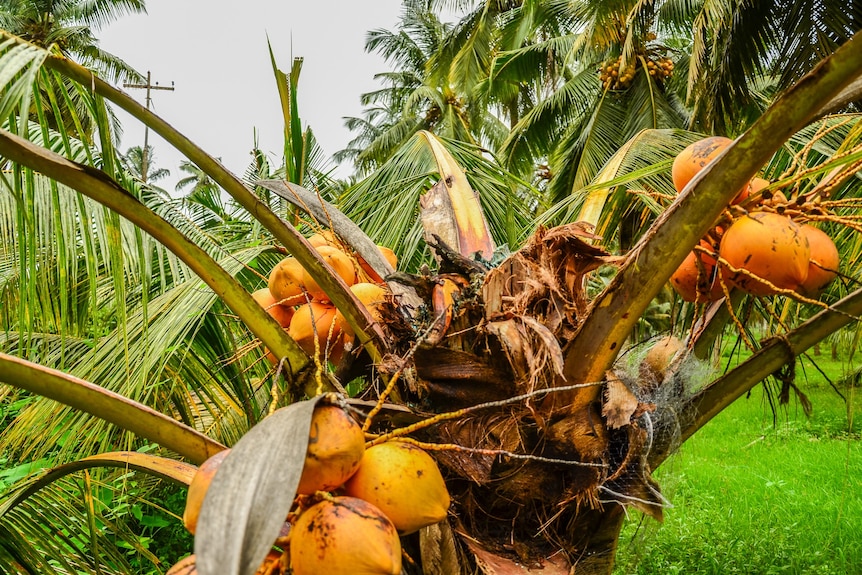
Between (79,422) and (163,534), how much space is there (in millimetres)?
2872

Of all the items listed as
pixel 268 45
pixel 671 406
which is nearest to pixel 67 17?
pixel 268 45

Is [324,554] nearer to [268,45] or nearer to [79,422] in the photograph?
[79,422]

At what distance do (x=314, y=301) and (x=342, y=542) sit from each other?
0.82m

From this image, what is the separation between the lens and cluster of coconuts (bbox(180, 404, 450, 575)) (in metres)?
0.79

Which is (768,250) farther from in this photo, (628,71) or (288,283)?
(628,71)

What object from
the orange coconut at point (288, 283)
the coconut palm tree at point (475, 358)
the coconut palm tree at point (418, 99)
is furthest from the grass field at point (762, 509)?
the coconut palm tree at point (418, 99)

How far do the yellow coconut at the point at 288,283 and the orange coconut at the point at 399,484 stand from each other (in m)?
0.66

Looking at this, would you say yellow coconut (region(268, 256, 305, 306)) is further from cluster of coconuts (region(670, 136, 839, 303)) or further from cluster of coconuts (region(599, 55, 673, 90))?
cluster of coconuts (region(599, 55, 673, 90))

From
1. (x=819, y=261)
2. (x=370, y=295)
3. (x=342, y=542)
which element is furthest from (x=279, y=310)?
(x=819, y=261)

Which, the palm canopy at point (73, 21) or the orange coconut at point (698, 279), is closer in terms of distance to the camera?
the orange coconut at point (698, 279)

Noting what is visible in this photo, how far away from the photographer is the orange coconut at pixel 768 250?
1.20 meters

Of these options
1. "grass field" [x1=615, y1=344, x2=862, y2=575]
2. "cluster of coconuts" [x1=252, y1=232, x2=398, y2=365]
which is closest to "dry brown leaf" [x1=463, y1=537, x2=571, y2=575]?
"grass field" [x1=615, y1=344, x2=862, y2=575]

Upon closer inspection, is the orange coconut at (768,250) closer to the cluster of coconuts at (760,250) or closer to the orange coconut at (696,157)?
the cluster of coconuts at (760,250)

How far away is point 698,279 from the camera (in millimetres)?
1388
